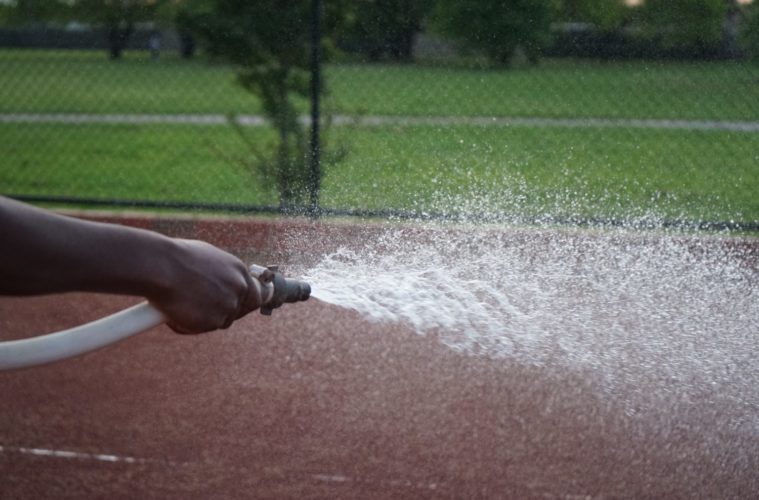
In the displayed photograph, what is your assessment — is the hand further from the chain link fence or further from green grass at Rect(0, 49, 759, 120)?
green grass at Rect(0, 49, 759, 120)

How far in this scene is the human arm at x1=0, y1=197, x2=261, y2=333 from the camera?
153 cm

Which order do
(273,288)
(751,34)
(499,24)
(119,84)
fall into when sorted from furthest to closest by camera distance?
(119,84)
(499,24)
(751,34)
(273,288)

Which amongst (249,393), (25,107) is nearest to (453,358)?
(249,393)

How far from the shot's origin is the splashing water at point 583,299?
3.53 meters

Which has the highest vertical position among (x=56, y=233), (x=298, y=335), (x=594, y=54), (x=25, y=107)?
(x=56, y=233)

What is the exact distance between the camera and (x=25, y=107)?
36.9 ft

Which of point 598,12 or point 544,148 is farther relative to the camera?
point 544,148

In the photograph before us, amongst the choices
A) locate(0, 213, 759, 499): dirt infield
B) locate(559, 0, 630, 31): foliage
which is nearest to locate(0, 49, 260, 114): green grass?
locate(559, 0, 630, 31): foliage

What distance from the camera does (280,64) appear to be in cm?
653

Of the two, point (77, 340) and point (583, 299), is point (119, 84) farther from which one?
point (77, 340)

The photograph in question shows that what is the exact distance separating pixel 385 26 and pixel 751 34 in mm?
2226

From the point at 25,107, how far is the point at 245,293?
33.5 ft

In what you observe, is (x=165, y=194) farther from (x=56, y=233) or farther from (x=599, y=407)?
(x=56, y=233)

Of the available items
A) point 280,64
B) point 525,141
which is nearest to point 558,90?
point 525,141
